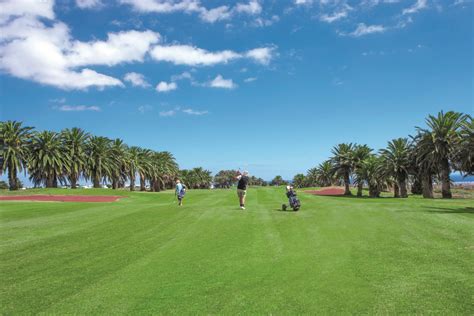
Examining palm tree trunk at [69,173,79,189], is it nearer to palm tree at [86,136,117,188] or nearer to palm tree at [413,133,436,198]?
palm tree at [86,136,117,188]

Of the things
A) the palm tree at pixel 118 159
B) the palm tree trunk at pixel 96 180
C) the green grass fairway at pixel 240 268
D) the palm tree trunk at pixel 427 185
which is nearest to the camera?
the green grass fairway at pixel 240 268

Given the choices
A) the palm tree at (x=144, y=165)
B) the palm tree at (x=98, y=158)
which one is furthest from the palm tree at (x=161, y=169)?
the palm tree at (x=98, y=158)

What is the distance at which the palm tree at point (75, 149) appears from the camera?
228 feet

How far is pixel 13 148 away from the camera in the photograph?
60.0 m

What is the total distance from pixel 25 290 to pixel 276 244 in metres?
7.56

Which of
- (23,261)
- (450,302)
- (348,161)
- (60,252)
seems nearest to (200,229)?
(60,252)

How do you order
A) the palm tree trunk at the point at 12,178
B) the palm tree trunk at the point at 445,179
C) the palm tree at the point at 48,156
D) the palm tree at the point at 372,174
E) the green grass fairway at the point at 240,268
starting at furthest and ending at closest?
1. the palm tree at the point at 48,156
2. the palm tree at the point at 372,174
3. the palm tree trunk at the point at 12,178
4. the palm tree trunk at the point at 445,179
5. the green grass fairway at the point at 240,268

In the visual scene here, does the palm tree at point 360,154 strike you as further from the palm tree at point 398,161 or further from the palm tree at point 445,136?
the palm tree at point 445,136

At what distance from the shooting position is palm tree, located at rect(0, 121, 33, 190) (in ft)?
194

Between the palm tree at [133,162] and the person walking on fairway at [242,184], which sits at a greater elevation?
the palm tree at [133,162]

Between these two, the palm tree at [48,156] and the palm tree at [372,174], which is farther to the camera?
the palm tree at [48,156]

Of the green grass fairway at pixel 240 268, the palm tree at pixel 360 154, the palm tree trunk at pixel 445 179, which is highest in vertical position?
the palm tree at pixel 360 154

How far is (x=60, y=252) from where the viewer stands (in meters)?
11.8

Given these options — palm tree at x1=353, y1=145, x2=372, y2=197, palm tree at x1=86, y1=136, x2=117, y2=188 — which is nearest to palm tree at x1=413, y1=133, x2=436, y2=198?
palm tree at x1=353, y1=145, x2=372, y2=197
